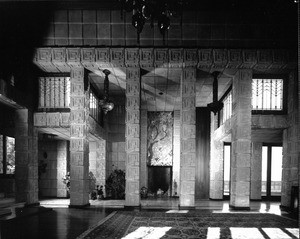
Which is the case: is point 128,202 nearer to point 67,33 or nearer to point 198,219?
point 198,219

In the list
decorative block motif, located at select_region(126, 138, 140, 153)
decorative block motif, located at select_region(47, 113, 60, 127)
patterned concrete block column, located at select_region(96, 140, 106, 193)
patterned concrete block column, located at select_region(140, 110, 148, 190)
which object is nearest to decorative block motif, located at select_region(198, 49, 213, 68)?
decorative block motif, located at select_region(126, 138, 140, 153)

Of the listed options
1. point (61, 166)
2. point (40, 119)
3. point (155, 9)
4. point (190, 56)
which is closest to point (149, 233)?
point (155, 9)

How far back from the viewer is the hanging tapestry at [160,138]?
16.4m

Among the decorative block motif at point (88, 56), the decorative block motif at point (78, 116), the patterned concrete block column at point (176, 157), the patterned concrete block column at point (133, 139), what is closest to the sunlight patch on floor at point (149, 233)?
the patterned concrete block column at point (133, 139)

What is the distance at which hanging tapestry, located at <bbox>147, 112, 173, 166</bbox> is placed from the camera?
1641 centimetres

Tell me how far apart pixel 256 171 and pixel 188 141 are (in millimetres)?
5892

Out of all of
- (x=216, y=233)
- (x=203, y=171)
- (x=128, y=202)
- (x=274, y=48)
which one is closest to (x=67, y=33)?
(x=128, y=202)

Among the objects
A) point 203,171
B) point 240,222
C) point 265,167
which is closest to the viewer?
point 240,222

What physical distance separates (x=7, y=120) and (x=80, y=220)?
593 centimetres

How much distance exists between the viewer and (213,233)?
621 centimetres

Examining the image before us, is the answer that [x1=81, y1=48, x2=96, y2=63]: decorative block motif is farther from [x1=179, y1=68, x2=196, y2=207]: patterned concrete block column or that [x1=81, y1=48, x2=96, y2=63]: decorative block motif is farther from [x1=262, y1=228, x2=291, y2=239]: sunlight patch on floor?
[x1=262, y1=228, x2=291, y2=239]: sunlight patch on floor

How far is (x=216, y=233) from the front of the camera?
6211mm

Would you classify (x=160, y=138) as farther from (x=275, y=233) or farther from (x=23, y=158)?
(x=275, y=233)

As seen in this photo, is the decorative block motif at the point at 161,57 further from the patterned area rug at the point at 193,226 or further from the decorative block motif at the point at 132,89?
the patterned area rug at the point at 193,226
